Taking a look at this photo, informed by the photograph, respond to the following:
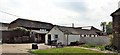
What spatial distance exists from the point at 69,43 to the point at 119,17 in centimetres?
1639

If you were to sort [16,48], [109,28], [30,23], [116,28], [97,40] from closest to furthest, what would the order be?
[116,28]
[16,48]
[97,40]
[30,23]
[109,28]

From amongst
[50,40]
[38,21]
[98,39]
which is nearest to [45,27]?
[38,21]

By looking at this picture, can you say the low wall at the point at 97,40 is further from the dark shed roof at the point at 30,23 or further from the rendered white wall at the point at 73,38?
the dark shed roof at the point at 30,23

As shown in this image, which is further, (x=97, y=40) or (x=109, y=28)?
(x=109, y=28)

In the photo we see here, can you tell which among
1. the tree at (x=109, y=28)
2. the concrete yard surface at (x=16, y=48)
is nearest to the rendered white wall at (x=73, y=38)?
the concrete yard surface at (x=16, y=48)

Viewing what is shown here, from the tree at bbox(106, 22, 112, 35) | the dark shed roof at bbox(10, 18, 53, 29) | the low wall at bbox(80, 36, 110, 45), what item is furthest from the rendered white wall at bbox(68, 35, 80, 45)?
the tree at bbox(106, 22, 112, 35)

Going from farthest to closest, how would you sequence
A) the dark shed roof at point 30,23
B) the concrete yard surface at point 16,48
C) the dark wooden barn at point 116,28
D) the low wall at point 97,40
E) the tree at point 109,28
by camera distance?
the tree at point 109,28 → the dark shed roof at point 30,23 → the low wall at point 97,40 → the dark wooden barn at point 116,28 → the concrete yard surface at point 16,48

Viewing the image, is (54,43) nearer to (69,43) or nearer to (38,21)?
(69,43)

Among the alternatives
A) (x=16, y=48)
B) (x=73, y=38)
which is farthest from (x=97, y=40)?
(x=16, y=48)

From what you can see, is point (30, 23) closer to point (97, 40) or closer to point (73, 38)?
point (73, 38)

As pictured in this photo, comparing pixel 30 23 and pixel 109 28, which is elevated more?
pixel 30 23

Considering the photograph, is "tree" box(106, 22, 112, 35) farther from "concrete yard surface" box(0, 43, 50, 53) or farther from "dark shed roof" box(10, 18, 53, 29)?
"concrete yard surface" box(0, 43, 50, 53)

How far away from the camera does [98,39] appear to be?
145 feet

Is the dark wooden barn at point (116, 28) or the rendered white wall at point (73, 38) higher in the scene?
the dark wooden barn at point (116, 28)
